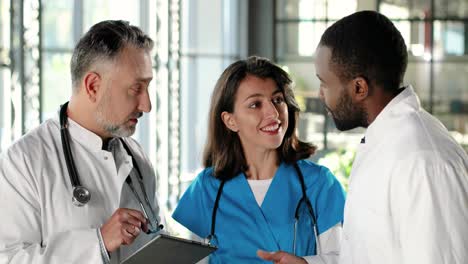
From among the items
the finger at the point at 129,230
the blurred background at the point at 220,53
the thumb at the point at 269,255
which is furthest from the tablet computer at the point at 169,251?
the blurred background at the point at 220,53

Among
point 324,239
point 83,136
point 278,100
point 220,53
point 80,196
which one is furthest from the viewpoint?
point 220,53

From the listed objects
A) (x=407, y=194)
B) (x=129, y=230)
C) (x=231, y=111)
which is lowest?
(x=129, y=230)

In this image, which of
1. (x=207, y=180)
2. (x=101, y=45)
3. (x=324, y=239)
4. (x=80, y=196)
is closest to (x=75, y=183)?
(x=80, y=196)

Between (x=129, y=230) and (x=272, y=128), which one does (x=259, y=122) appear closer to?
(x=272, y=128)

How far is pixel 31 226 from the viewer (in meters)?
2.30

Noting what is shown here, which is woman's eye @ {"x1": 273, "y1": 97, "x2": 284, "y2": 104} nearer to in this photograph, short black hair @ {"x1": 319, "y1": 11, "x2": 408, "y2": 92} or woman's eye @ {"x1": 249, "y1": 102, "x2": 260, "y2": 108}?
woman's eye @ {"x1": 249, "y1": 102, "x2": 260, "y2": 108}

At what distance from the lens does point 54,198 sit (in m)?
2.35

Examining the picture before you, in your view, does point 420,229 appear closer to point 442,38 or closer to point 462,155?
point 462,155

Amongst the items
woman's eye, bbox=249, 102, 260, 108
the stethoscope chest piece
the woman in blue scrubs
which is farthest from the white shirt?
the stethoscope chest piece

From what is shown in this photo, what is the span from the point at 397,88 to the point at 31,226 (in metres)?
0.98

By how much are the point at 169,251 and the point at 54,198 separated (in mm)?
344

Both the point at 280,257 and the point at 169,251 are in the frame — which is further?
the point at 280,257

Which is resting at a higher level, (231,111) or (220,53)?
(220,53)

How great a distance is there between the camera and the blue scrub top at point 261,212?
263cm
